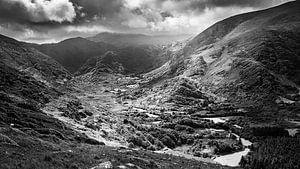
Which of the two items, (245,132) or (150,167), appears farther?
(245,132)

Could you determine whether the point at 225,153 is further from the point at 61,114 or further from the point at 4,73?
the point at 4,73

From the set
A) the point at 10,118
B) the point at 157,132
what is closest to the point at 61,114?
the point at 10,118

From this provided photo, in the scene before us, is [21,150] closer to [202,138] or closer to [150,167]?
[150,167]

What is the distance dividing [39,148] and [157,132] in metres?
129

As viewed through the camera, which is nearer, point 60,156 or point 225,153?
point 60,156

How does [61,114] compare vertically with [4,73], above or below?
below

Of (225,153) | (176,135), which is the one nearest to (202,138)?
(176,135)

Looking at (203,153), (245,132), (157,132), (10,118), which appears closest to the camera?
(10,118)

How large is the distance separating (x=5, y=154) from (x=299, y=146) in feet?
515

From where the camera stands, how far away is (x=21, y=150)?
131 feet

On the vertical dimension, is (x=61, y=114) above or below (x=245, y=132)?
above

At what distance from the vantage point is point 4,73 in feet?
586

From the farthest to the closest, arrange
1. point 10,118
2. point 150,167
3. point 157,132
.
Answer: point 157,132 < point 10,118 < point 150,167

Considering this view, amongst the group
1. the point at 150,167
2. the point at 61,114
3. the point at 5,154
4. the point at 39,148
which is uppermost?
the point at 5,154
